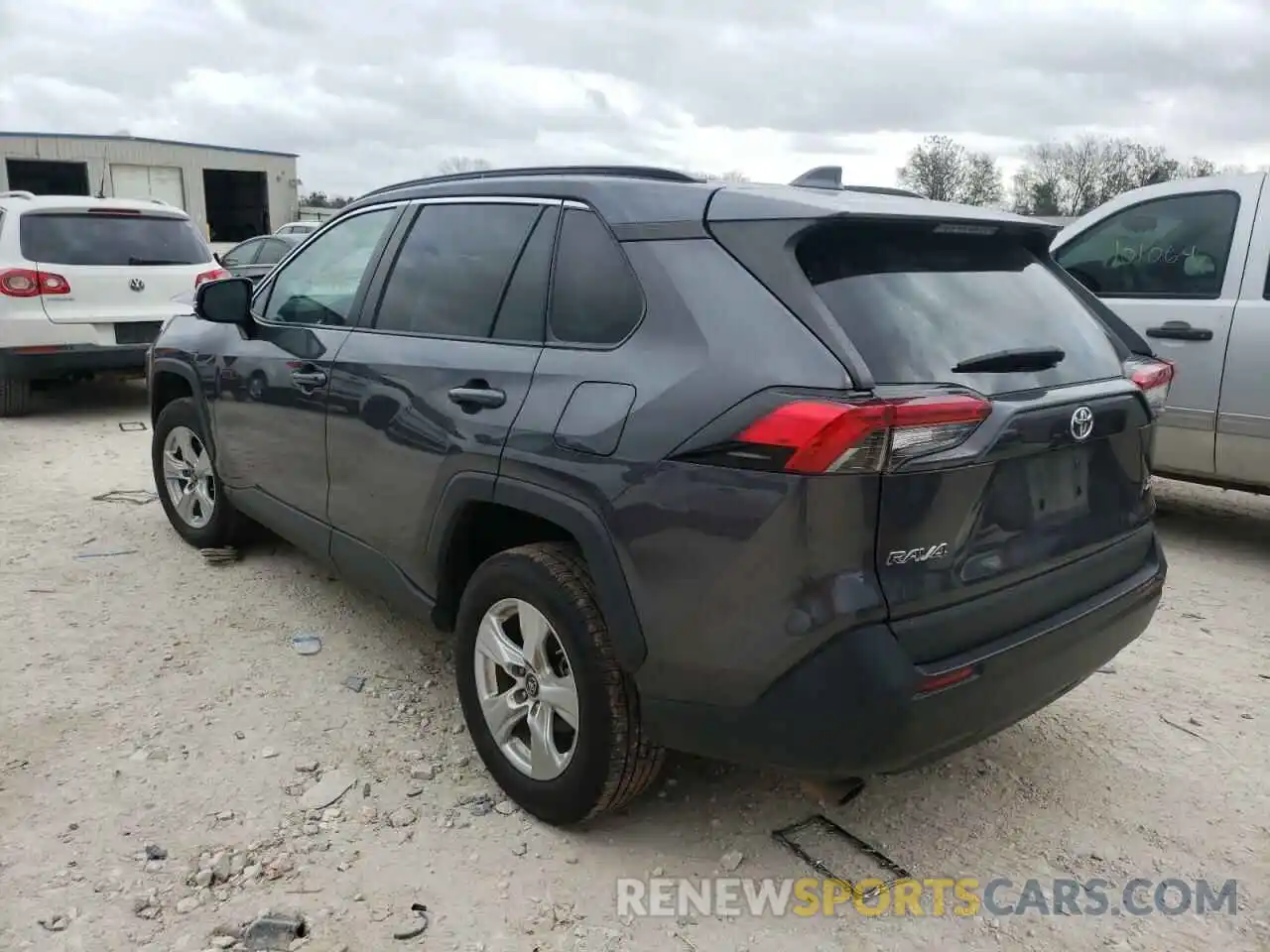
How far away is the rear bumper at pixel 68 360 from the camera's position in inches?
307

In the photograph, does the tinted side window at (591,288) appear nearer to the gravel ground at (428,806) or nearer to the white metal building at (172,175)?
the gravel ground at (428,806)

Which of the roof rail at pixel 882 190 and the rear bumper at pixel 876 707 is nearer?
the rear bumper at pixel 876 707

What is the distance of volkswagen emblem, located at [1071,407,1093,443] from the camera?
2430 millimetres

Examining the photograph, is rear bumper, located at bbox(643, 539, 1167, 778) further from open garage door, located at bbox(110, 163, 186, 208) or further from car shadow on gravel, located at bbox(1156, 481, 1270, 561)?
open garage door, located at bbox(110, 163, 186, 208)

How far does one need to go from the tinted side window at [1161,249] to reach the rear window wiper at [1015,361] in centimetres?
320

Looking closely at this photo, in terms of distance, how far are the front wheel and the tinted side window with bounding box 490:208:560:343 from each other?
0.63 meters

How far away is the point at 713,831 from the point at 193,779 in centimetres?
157

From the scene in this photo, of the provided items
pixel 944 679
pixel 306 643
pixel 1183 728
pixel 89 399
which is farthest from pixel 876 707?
pixel 89 399

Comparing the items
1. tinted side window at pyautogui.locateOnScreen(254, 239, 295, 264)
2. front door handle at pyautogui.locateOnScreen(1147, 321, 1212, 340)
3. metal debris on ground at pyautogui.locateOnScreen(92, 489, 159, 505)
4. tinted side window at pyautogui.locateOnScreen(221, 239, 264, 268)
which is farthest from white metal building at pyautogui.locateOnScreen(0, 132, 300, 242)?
front door handle at pyautogui.locateOnScreen(1147, 321, 1212, 340)

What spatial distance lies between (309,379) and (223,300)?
737 millimetres

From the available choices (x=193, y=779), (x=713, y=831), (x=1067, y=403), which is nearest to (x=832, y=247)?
(x=1067, y=403)

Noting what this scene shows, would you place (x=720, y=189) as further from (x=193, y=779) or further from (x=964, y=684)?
(x=193, y=779)

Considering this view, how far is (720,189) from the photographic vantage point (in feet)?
8.23

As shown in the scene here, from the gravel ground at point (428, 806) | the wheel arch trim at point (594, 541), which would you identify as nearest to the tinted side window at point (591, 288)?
the wheel arch trim at point (594, 541)
